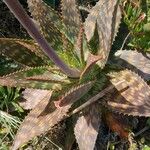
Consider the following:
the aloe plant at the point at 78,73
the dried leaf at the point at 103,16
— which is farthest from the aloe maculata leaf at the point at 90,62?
the dried leaf at the point at 103,16

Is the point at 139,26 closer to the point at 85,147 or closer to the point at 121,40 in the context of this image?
the point at 121,40

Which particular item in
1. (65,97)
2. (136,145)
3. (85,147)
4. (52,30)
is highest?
(52,30)

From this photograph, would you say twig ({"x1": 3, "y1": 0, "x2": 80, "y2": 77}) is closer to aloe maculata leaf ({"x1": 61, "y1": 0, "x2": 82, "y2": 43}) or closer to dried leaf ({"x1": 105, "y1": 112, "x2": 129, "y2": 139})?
aloe maculata leaf ({"x1": 61, "y1": 0, "x2": 82, "y2": 43})

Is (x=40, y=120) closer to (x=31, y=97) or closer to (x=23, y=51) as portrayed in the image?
(x=31, y=97)

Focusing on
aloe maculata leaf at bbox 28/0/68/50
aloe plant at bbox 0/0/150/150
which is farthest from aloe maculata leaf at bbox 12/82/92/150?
aloe maculata leaf at bbox 28/0/68/50

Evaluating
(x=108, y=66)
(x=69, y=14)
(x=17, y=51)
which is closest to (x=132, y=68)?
(x=108, y=66)

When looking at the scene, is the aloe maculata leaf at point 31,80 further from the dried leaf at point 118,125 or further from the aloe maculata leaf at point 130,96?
the dried leaf at point 118,125
